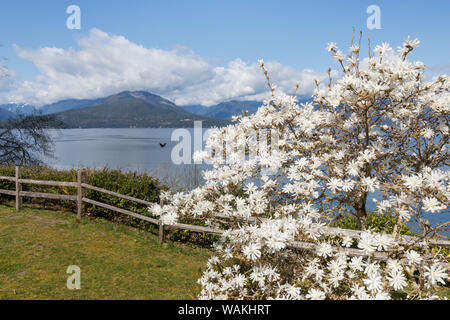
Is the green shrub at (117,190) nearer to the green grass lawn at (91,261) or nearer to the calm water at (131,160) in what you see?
the green grass lawn at (91,261)

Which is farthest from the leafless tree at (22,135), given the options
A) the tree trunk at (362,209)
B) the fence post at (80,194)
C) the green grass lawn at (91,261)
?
the tree trunk at (362,209)

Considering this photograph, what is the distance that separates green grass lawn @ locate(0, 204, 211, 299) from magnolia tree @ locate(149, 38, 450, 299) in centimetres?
222

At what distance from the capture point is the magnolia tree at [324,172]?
348cm

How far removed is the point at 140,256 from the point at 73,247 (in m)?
1.84

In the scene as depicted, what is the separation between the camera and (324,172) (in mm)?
4379

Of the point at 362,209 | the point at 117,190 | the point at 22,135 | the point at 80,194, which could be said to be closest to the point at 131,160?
the point at 22,135

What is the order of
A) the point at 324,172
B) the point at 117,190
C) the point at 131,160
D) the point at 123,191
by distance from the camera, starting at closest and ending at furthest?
the point at 324,172 < the point at 123,191 < the point at 117,190 < the point at 131,160

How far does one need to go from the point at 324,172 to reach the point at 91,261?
6009 mm

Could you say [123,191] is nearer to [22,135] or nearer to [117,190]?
[117,190]

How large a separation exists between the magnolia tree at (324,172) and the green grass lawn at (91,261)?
7.30ft

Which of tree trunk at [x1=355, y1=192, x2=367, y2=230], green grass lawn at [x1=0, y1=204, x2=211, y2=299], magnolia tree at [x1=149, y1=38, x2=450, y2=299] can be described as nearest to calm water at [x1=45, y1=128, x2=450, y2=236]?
green grass lawn at [x1=0, y1=204, x2=211, y2=299]
